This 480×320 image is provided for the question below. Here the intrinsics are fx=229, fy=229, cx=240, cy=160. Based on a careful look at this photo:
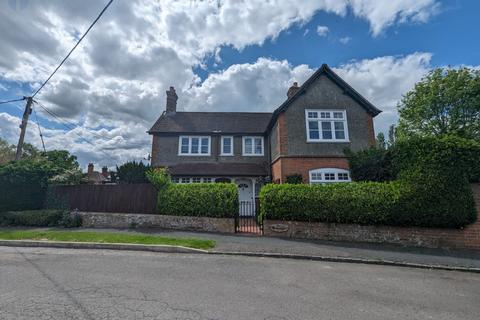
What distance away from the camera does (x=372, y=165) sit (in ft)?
36.9

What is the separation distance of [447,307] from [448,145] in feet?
23.5

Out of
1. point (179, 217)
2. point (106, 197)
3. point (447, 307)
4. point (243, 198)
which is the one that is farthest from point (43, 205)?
point (447, 307)

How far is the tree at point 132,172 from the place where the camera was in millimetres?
15859

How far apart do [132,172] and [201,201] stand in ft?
24.6

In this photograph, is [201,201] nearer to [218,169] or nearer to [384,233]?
[218,169]

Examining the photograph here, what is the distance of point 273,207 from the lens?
1023 cm

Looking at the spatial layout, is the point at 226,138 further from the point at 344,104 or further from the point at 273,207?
the point at 273,207

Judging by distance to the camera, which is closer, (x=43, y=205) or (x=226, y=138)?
(x=43, y=205)

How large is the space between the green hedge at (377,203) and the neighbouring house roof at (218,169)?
7063mm

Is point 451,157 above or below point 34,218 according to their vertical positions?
above

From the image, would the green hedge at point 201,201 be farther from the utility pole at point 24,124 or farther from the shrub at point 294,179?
the utility pole at point 24,124

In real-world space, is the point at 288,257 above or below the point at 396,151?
below

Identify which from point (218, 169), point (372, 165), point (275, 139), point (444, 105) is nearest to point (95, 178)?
point (218, 169)

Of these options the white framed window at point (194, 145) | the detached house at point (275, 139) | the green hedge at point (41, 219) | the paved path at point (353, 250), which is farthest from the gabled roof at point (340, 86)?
the green hedge at point (41, 219)
